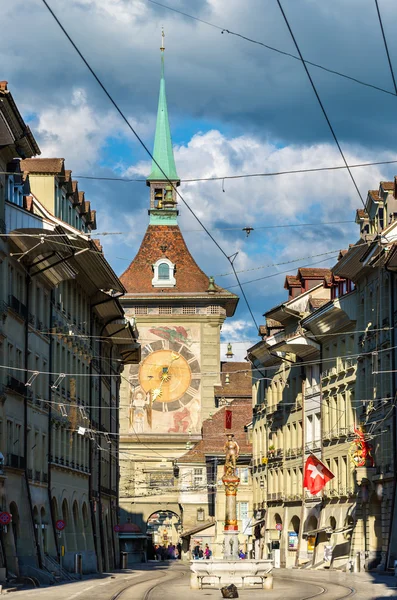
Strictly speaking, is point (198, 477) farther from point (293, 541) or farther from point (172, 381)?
point (293, 541)

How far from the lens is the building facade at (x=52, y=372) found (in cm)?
5425

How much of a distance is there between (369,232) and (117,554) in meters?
30.8

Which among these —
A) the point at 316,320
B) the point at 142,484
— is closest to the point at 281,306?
the point at 316,320

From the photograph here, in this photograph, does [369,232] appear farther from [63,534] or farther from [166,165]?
[166,165]

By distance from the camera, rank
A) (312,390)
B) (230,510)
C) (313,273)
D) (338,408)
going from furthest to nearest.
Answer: (313,273) < (312,390) < (338,408) < (230,510)

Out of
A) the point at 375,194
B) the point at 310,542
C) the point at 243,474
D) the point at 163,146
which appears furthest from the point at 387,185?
the point at 163,146

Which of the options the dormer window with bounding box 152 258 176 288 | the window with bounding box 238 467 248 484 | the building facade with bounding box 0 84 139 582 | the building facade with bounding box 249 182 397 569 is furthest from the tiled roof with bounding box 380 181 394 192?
the dormer window with bounding box 152 258 176 288

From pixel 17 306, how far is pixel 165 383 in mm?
76932

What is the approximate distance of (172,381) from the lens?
132250mm

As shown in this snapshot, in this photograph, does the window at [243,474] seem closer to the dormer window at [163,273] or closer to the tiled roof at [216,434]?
the tiled roof at [216,434]

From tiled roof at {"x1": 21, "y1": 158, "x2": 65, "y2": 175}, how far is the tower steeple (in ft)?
247

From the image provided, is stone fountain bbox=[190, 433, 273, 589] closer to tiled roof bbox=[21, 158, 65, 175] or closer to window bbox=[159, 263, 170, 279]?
tiled roof bbox=[21, 158, 65, 175]

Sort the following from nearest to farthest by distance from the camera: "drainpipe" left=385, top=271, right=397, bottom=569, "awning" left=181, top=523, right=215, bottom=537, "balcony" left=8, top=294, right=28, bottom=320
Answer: "balcony" left=8, top=294, right=28, bottom=320 → "drainpipe" left=385, top=271, right=397, bottom=569 → "awning" left=181, top=523, right=215, bottom=537

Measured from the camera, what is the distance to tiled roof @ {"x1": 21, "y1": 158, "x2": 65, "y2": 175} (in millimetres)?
67188
